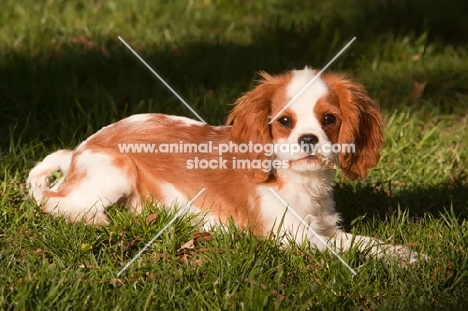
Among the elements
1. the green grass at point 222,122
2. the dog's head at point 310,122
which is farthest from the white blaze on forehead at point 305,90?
the green grass at point 222,122

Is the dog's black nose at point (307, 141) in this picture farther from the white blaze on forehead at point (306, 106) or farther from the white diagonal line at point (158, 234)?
the white diagonal line at point (158, 234)

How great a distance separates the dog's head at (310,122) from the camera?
4.22 metres

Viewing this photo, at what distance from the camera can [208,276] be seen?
4039 mm

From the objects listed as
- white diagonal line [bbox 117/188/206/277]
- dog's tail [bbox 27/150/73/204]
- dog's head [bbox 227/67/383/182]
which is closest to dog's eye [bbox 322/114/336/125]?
dog's head [bbox 227/67/383/182]

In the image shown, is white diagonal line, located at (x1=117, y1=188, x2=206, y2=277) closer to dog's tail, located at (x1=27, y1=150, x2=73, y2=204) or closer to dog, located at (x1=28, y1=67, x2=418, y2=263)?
dog, located at (x1=28, y1=67, x2=418, y2=263)

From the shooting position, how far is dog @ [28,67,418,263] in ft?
14.1

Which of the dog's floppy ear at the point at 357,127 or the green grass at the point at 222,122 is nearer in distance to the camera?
the green grass at the point at 222,122

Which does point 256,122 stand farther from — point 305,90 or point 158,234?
point 158,234

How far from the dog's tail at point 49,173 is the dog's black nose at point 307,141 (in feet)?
5.46

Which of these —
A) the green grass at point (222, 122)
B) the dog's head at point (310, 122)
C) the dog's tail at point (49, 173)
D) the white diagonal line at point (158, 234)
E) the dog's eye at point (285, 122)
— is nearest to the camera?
the green grass at point (222, 122)

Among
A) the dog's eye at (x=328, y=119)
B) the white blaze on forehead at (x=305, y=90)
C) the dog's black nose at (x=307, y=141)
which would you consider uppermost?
the white blaze on forehead at (x=305, y=90)

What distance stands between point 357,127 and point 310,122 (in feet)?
1.14

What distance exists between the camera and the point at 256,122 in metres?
4.45

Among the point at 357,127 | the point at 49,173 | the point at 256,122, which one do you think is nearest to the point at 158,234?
the point at 256,122
